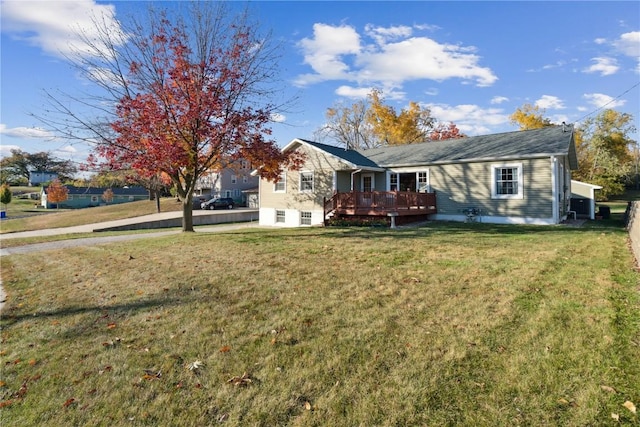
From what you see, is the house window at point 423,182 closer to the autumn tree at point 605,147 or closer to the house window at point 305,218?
the house window at point 305,218

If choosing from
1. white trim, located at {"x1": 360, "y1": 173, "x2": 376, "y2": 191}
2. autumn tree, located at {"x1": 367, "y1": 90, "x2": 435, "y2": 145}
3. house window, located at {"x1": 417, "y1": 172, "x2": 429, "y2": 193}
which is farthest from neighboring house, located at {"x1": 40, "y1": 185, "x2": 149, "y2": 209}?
house window, located at {"x1": 417, "y1": 172, "x2": 429, "y2": 193}

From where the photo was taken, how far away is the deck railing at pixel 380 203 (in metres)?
15.9

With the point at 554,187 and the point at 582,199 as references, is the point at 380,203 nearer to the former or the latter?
the point at 554,187

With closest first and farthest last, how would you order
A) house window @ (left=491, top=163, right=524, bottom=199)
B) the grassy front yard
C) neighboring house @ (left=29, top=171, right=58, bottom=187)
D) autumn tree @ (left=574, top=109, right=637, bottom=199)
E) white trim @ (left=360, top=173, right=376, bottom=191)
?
1. the grassy front yard
2. house window @ (left=491, top=163, right=524, bottom=199)
3. white trim @ (left=360, top=173, right=376, bottom=191)
4. autumn tree @ (left=574, top=109, right=637, bottom=199)
5. neighboring house @ (left=29, top=171, right=58, bottom=187)

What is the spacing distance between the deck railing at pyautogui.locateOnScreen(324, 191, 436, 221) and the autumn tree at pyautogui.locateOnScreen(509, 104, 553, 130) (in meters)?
25.8

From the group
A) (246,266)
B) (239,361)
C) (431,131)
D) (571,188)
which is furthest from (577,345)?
(431,131)

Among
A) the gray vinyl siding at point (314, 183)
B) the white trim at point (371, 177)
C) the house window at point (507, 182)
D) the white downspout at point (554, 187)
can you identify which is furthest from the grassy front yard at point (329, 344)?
the white trim at point (371, 177)

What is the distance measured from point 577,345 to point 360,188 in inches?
679

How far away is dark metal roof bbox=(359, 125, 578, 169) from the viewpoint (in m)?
15.2

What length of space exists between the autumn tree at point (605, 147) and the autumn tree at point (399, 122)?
1871 centimetres

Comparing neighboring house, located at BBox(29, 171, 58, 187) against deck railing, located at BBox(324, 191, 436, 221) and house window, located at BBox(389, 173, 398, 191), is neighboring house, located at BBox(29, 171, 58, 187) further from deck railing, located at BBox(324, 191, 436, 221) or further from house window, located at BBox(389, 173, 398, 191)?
house window, located at BBox(389, 173, 398, 191)

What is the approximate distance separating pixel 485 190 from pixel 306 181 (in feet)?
31.8

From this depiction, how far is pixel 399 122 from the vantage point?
3872 centimetres

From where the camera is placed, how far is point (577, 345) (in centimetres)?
352
